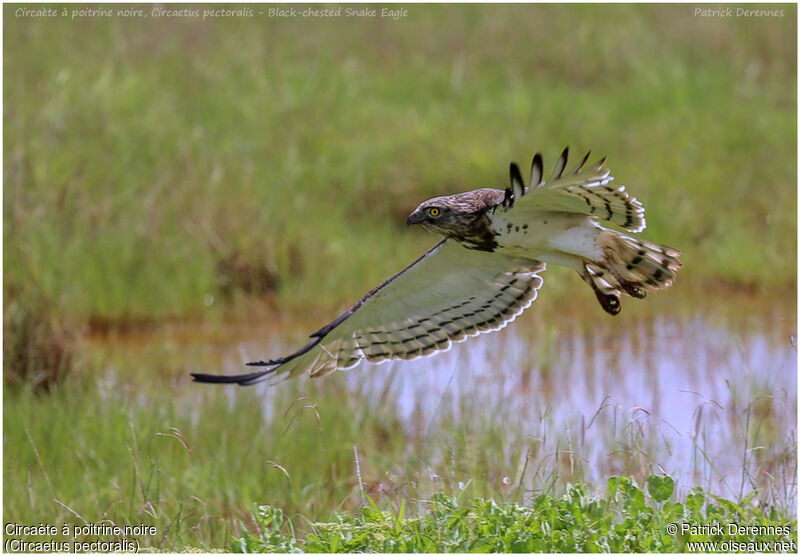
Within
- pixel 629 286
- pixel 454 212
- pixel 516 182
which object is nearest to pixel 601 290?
pixel 629 286

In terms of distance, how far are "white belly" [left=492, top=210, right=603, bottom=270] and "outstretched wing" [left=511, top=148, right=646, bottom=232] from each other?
9cm

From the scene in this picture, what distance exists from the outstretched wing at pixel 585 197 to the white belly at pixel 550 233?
89mm

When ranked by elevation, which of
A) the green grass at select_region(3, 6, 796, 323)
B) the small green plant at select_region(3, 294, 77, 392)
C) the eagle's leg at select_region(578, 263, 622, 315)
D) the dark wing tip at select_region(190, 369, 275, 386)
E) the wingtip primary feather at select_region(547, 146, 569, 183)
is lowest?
the dark wing tip at select_region(190, 369, 275, 386)

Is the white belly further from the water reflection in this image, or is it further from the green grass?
the green grass

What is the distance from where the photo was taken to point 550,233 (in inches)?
189

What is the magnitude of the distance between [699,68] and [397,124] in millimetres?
3297

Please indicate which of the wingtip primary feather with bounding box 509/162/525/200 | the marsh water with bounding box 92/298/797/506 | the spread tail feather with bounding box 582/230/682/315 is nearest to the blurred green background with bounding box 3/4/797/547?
the marsh water with bounding box 92/298/797/506

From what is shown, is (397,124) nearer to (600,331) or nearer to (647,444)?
(600,331)

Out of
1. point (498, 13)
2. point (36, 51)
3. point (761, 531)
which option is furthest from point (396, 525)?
point (498, 13)

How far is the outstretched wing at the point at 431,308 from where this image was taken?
5297 millimetres

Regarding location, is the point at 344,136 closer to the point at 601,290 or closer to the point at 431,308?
the point at 431,308

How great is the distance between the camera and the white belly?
478 cm

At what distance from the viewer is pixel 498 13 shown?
13.3 m

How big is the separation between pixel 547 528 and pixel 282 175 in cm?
648
